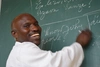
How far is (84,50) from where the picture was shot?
1.41m

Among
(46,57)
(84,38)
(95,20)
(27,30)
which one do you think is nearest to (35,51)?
(46,57)

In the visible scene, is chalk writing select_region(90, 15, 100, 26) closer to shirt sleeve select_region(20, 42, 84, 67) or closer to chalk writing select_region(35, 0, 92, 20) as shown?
chalk writing select_region(35, 0, 92, 20)

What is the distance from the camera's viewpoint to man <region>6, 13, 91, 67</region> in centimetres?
122

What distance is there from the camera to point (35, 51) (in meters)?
1.24

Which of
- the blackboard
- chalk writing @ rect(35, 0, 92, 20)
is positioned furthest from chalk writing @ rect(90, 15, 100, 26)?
chalk writing @ rect(35, 0, 92, 20)

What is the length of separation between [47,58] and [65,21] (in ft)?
1.44

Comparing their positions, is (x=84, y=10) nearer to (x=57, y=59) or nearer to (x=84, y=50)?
(x=84, y=50)

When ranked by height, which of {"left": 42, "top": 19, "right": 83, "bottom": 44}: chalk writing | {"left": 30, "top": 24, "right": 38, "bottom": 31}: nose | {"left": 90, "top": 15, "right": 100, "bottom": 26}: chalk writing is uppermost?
{"left": 30, "top": 24, "right": 38, "bottom": 31}: nose

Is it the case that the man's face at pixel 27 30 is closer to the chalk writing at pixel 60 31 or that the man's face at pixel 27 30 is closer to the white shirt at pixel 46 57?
the white shirt at pixel 46 57

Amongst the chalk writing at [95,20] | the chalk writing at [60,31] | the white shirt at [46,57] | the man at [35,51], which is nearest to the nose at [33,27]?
the man at [35,51]

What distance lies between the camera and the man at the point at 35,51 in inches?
48.2

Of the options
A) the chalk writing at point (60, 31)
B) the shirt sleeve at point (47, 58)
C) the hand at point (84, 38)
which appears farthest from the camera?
the chalk writing at point (60, 31)

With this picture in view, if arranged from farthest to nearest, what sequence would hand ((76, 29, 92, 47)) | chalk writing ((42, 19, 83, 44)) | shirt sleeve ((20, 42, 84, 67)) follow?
chalk writing ((42, 19, 83, 44)) < hand ((76, 29, 92, 47)) < shirt sleeve ((20, 42, 84, 67))

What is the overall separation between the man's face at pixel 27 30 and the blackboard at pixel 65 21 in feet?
0.77
